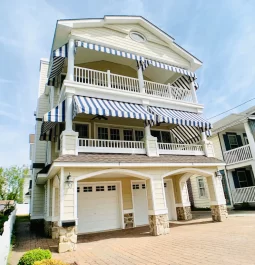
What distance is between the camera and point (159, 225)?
10.0 metres

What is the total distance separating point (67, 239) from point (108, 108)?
6123mm

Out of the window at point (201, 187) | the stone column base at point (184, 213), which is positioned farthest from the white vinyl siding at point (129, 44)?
the window at point (201, 187)

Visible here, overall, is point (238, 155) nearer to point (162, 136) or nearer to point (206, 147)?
point (206, 147)

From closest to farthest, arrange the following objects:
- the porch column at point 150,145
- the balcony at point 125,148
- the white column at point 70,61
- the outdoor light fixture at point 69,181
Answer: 1. the outdoor light fixture at point 69,181
2. the balcony at point 125,148
3. the white column at point 70,61
4. the porch column at point 150,145

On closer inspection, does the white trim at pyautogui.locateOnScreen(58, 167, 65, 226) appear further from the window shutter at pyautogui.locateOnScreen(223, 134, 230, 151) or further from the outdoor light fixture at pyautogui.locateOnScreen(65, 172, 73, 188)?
the window shutter at pyautogui.locateOnScreen(223, 134, 230, 151)

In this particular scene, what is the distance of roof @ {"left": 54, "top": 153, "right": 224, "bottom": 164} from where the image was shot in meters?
9.13

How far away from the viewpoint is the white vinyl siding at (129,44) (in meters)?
12.2

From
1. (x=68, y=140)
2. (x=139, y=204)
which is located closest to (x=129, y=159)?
(x=68, y=140)

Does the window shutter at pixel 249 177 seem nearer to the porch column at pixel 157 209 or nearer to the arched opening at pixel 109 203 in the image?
the arched opening at pixel 109 203

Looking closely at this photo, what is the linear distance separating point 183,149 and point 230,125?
26.0ft

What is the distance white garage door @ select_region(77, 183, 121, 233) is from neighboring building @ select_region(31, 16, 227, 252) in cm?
6

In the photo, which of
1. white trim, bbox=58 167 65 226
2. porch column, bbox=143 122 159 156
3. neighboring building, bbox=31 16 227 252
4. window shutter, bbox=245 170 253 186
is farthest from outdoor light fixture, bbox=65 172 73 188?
window shutter, bbox=245 170 253 186

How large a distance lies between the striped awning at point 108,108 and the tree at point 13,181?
70.4 feet

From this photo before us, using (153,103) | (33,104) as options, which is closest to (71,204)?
(153,103)
